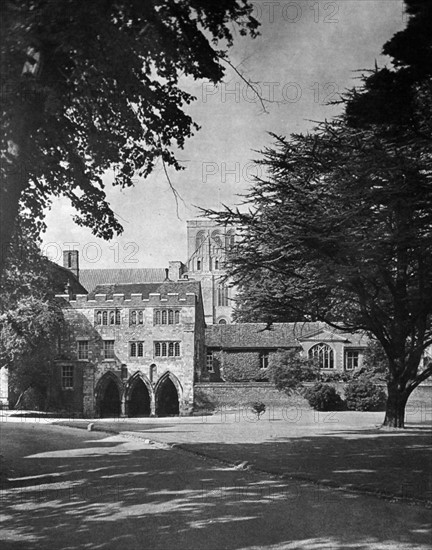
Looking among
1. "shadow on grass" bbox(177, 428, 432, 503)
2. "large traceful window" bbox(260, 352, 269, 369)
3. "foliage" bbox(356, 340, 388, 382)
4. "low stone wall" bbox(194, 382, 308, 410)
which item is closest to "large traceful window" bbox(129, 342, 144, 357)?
"low stone wall" bbox(194, 382, 308, 410)

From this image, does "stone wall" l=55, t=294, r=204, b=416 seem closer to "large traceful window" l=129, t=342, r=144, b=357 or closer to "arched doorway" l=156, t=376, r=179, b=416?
"large traceful window" l=129, t=342, r=144, b=357

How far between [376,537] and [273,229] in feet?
43.6

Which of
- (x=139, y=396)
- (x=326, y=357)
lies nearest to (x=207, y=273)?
(x=326, y=357)

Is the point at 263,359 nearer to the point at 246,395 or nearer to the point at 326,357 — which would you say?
the point at 326,357

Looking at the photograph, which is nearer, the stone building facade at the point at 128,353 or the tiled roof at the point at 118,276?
the stone building facade at the point at 128,353

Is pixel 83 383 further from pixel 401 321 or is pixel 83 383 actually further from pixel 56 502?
pixel 56 502

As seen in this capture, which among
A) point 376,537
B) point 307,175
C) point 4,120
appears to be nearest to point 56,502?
point 376,537

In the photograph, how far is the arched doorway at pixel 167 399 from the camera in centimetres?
4906

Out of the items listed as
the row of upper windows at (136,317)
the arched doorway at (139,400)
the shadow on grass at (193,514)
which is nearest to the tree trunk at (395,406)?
the shadow on grass at (193,514)

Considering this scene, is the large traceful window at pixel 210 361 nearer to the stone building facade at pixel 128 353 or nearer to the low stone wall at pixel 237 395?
the stone building facade at pixel 128 353

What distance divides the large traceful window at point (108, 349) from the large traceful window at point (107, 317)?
1439 mm

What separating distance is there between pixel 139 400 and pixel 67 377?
19.3 ft

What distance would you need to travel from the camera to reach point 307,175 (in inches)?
817

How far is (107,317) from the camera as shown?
5081cm
